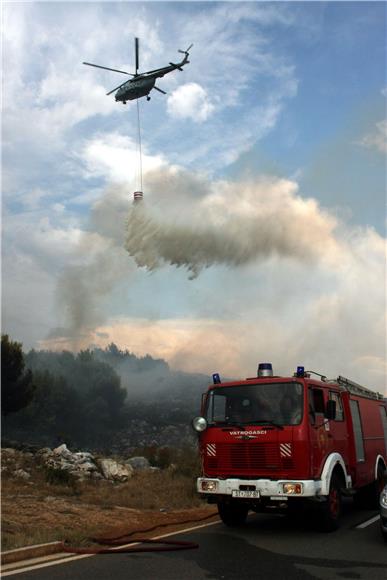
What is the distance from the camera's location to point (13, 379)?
4612cm

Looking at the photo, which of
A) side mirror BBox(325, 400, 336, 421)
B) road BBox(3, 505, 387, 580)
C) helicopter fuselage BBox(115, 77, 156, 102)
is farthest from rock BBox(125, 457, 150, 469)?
helicopter fuselage BBox(115, 77, 156, 102)

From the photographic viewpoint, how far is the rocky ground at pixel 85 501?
33.3 feet

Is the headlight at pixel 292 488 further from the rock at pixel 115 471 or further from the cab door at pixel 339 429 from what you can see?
the rock at pixel 115 471

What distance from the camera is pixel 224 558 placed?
25.1 ft

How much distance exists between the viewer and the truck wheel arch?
9704mm

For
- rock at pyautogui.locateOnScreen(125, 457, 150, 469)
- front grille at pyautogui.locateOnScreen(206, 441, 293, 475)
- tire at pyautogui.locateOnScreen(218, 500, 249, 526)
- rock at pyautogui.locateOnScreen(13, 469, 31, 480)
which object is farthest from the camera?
rock at pyautogui.locateOnScreen(125, 457, 150, 469)

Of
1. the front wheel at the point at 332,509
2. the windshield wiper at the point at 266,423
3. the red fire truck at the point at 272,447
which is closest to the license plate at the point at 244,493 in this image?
the red fire truck at the point at 272,447

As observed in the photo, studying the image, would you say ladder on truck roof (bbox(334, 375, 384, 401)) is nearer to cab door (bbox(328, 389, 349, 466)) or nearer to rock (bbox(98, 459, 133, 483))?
cab door (bbox(328, 389, 349, 466))

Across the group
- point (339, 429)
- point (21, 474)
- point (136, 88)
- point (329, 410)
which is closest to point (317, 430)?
point (329, 410)

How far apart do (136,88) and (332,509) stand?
2545cm

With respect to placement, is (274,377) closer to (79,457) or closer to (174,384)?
(79,457)

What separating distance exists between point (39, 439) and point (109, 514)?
47.7 m

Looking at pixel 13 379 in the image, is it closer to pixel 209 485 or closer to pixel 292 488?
pixel 209 485

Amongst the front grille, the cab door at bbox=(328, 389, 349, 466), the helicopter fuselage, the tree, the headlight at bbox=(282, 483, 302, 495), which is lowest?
the headlight at bbox=(282, 483, 302, 495)
